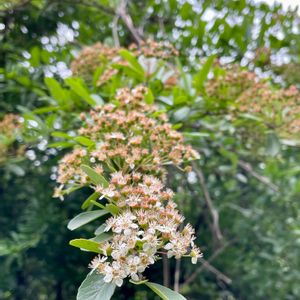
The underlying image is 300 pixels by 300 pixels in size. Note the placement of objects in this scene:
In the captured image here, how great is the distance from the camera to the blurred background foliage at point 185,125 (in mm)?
1283

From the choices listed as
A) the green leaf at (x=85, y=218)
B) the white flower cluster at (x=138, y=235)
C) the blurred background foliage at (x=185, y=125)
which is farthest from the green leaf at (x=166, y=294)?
the blurred background foliage at (x=185, y=125)

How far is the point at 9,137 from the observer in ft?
4.23

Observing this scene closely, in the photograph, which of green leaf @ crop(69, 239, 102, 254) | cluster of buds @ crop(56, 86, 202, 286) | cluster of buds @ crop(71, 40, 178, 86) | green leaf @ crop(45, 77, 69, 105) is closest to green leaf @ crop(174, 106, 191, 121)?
cluster of buds @ crop(71, 40, 178, 86)

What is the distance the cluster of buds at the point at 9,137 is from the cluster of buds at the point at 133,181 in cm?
35

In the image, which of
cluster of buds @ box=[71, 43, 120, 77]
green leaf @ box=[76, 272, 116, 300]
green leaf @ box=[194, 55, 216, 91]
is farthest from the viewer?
cluster of buds @ box=[71, 43, 120, 77]

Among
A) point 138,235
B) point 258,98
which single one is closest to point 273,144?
point 258,98

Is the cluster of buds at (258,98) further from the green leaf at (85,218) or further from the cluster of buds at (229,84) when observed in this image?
the green leaf at (85,218)

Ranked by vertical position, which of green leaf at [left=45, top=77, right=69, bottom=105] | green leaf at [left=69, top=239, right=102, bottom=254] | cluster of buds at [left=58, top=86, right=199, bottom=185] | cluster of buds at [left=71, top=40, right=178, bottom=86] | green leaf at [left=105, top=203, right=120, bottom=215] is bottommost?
green leaf at [left=69, top=239, right=102, bottom=254]

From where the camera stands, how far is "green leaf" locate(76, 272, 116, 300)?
59 cm

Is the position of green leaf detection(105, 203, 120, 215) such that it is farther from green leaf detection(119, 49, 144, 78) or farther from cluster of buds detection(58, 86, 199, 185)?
green leaf detection(119, 49, 144, 78)

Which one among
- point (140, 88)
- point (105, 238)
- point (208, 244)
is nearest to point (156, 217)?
point (105, 238)

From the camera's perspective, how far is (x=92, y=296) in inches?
23.3

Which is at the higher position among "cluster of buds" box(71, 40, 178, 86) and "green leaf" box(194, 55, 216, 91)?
"cluster of buds" box(71, 40, 178, 86)

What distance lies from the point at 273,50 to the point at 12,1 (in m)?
1.02
